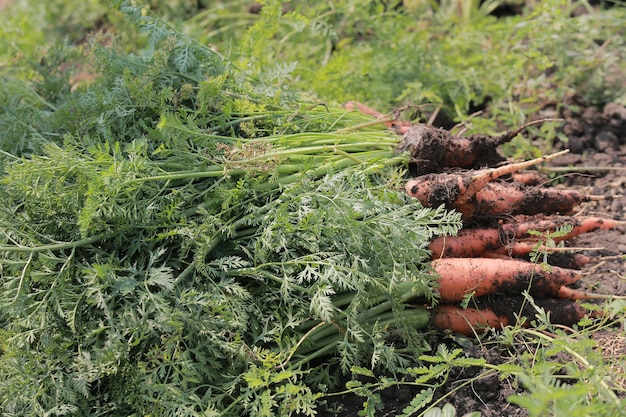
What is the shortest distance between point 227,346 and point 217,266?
361 millimetres

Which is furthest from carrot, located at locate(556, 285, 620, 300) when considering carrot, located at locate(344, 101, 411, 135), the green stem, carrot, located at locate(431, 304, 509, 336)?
the green stem

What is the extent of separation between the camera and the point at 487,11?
4.64 m

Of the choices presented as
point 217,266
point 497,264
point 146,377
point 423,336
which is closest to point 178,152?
point 217,266

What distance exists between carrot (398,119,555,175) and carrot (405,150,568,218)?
98 millimetres

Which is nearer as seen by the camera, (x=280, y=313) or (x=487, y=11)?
(x=280, y=313)

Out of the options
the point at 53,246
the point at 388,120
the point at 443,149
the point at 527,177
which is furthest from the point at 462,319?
the point at 53,246

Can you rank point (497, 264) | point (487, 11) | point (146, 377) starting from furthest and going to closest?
point (487, 11) < point (497, 264) < point (146, 377)

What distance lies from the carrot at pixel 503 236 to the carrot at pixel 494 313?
0.68 ft

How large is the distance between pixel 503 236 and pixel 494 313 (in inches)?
13.5

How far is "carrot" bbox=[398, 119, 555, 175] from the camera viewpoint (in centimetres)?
262

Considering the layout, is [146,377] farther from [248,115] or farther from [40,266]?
[248,115]

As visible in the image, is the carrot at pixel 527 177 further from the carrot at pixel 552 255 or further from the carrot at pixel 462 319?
the carrot at pixel 462 319

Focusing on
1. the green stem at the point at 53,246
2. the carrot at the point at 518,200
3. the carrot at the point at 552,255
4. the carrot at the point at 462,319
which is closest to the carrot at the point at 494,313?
the carrot at the point at 462,319

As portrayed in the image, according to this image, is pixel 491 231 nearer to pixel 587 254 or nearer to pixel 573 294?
pixel 573 294
